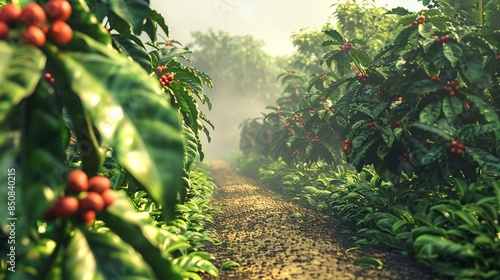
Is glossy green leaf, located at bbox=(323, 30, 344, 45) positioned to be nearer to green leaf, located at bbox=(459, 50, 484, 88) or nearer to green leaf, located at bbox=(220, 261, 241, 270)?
green leaf, located at bbox=(459, 50, 484, 88)

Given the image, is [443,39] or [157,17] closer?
[157,17]

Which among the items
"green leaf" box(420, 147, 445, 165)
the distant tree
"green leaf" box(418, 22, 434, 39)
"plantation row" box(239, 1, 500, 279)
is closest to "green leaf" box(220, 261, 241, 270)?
"plantation row" box(239, 1, 500, 279)

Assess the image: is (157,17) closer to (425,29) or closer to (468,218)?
(425,29)

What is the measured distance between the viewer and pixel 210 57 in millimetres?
35000

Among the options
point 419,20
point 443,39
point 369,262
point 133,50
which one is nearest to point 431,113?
point 443,39

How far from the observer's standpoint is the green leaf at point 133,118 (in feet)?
4.97

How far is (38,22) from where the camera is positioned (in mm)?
1766

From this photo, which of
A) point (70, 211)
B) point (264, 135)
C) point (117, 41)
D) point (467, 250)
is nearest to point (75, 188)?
point (70, 211)

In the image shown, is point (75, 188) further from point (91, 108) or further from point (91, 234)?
point (91, 108)

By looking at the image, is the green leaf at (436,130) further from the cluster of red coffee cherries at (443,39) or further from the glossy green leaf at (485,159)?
the cluster of red coffee cherries at (443,39)

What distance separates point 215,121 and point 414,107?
110 feet

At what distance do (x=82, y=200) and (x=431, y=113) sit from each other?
4.03 meters

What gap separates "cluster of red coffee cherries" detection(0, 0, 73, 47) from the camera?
1.74 meters

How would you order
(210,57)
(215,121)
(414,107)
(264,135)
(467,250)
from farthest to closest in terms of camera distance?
1. (215,121)
2. (210,57)
3. (264,135)
4. (414,107)
5. (467,250)
